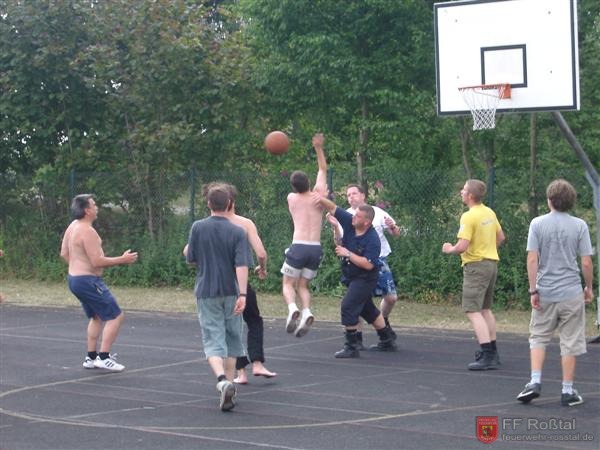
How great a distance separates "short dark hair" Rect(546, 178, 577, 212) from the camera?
914 centimetres

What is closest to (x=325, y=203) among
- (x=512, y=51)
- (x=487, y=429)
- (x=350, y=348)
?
(x=350, y=348)

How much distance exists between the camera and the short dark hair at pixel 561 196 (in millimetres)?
9141

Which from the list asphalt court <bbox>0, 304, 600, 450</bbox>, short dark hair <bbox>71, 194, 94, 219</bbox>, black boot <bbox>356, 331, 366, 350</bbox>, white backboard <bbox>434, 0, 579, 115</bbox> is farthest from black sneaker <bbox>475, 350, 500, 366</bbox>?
short dark hair <bbox>71, 194, 94, 219</bbox>

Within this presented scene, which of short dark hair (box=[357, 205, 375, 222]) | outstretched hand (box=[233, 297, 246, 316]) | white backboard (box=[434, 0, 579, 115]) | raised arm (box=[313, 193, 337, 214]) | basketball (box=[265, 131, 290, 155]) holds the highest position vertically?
white backboard (box=[434, 0, 579, 115])

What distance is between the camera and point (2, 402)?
32.3ft

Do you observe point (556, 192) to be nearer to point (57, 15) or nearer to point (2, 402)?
point (2, 402)

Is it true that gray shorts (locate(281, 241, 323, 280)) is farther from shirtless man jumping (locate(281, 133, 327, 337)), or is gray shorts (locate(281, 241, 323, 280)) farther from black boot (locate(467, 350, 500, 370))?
black boot (locate(467, 350, 500, 370))

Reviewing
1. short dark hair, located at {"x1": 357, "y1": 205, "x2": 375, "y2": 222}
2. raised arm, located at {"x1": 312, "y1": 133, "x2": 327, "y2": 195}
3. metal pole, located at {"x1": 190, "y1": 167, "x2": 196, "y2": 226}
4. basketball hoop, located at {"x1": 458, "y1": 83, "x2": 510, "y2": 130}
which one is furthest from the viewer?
metal pole, located at {"x1": 190, "y1": 167, "x2": 196, "y2": 226}

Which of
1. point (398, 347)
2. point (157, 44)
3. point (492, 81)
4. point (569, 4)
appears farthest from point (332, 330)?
point (157, 44)

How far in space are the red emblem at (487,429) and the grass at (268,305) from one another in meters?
5.43

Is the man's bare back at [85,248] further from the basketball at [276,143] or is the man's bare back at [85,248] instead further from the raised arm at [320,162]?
the basketball at [276,143]

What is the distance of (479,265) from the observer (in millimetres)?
11258

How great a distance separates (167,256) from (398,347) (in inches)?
342

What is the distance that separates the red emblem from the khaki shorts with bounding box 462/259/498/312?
2.45 meters
